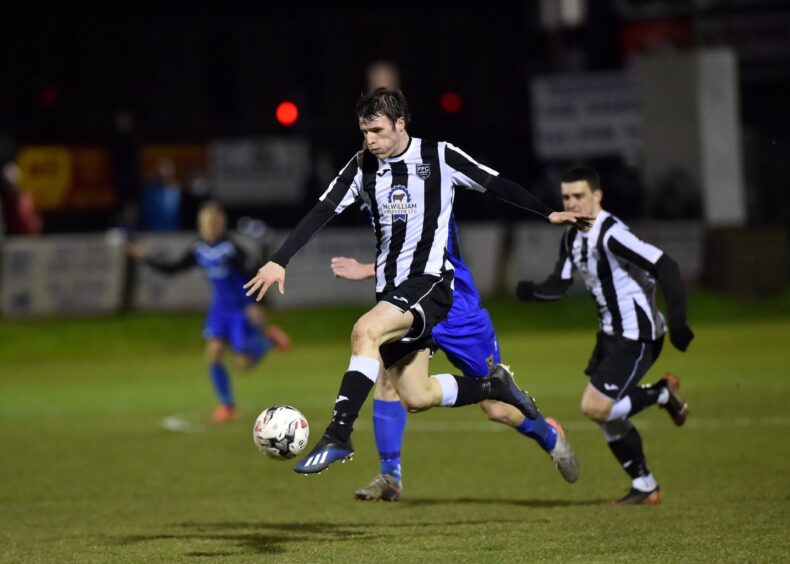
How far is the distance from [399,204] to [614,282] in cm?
182

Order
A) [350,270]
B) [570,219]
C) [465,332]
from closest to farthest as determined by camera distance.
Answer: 1. [570,219]
2. [350,270]
3. [465,332]

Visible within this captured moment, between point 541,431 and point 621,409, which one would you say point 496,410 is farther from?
point 621,409

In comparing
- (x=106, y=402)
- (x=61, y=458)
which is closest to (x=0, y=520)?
(x=61, y=458)

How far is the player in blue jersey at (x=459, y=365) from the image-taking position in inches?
347

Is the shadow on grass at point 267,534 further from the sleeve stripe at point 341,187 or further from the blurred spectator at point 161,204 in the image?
the blurred spectator at point 161,204

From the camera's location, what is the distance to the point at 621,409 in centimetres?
955

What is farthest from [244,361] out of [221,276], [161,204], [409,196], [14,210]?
[161,204]

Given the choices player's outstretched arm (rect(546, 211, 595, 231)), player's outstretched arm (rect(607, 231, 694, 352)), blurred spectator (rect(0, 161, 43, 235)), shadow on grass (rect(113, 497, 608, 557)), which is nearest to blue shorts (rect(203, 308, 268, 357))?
shadow on grass (rect(113, 497, 608, 557))

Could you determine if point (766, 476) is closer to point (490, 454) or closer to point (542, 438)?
point (542, 438)

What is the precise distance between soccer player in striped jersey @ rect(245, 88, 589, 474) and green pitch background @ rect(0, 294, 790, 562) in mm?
958

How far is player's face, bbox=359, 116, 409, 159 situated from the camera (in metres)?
8.12

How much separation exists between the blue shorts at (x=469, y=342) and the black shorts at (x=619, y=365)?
2.61ft

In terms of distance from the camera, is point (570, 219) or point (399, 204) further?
point (399, 204)

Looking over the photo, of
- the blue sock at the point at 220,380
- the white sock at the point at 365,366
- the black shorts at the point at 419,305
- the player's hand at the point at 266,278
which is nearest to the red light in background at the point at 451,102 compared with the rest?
the blue sock at the point at 220,380
